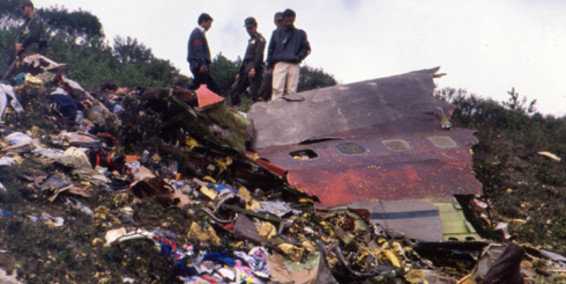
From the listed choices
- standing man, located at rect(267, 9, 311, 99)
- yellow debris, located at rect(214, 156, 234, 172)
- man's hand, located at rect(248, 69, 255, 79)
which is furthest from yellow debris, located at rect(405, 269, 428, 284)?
man's hand, located at rect(248, 69, 255, 79)

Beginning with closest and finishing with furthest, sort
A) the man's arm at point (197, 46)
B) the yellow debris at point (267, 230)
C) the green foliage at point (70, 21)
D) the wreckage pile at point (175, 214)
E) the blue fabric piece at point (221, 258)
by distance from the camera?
1. the wreckage pile at point (175, 214)
2. the blue fabric piece at point (221, 258)
3. the yellow debris at point (267, 230)
4. the man's arm at point (197, 46)
5. the green foliage at point (70, 21)

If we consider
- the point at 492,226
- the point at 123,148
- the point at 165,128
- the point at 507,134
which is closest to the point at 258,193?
the point at 165,128

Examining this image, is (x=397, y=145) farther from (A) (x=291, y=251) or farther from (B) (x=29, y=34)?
(B) (x=29, y=34)

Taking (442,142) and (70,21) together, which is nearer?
(442,142)

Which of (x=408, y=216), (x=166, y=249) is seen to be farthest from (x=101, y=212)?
(x=408, y=216)

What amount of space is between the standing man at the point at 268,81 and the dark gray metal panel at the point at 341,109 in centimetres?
155

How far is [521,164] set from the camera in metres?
7.41

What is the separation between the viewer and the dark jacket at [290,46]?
7.07 meters

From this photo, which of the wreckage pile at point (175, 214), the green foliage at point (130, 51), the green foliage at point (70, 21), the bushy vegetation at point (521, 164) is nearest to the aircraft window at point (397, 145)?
the wreckage pile at point (175, 214)

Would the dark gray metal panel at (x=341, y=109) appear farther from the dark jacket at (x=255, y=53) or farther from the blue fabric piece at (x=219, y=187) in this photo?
the dark jacket at (x=255, y=53)

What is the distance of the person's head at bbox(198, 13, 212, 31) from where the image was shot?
6.88 m

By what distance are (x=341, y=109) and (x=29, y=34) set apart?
6.37 metres

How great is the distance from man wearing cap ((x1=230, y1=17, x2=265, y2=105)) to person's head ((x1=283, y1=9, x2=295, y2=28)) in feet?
2.34

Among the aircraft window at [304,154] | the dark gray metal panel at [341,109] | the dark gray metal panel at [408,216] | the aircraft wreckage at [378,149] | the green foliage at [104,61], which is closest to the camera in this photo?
→ the dark gray metal panel at [408,216]
